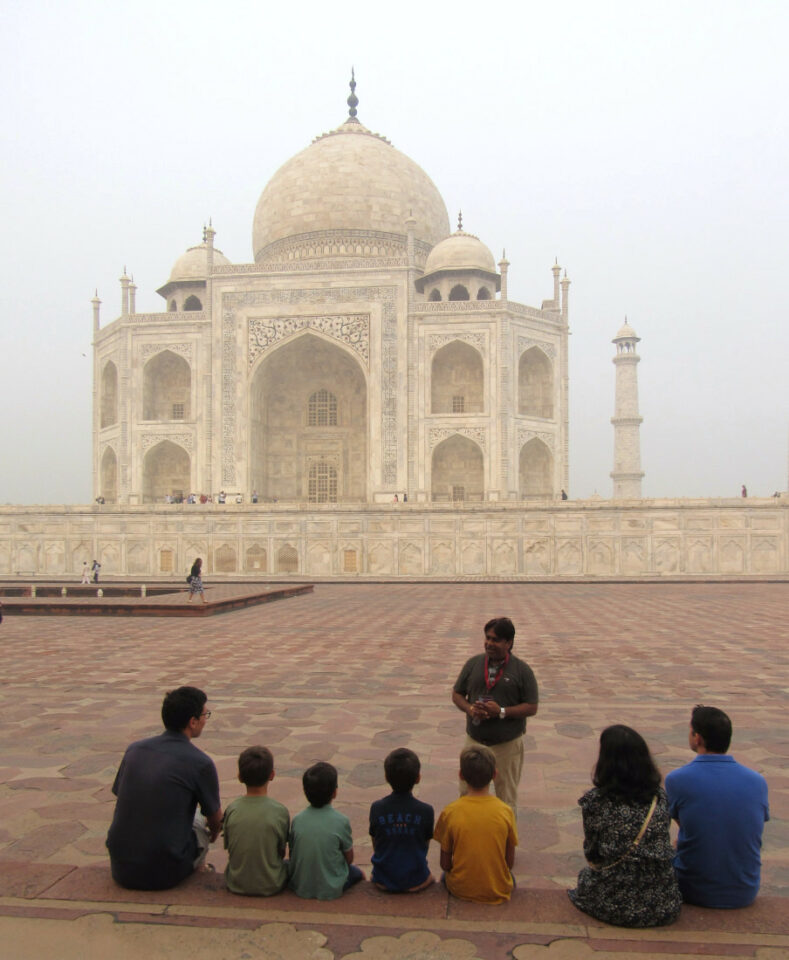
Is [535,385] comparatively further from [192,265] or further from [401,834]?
[401,834]

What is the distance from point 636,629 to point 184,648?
4.90 meters

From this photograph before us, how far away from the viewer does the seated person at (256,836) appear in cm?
259

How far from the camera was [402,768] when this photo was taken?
261 centimetres

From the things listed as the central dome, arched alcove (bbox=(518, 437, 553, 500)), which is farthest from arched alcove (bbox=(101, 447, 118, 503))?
arched alcove (bbox=(518, 437, 553, 500))

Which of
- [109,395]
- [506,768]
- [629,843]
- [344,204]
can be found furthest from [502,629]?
[344,204]

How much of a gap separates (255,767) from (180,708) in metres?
0.32

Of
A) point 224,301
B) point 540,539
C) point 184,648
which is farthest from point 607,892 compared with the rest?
point 224,301

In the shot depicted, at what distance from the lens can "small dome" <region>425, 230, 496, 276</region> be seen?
27.9 m

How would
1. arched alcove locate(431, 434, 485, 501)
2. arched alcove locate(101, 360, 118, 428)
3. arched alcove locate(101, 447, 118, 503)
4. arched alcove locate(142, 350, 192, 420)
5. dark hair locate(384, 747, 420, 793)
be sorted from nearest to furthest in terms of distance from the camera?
dark hair locate(384, 747, 420, 793) < arched alcove locate(431, 434, 485, 501) < arched alcove locate(142, 350, 192, 420) < arched alcove locate(101, 447, 118, 503) < arched alcove locate(101, 360, 118, 428)

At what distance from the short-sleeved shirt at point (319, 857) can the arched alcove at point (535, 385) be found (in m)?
25.7

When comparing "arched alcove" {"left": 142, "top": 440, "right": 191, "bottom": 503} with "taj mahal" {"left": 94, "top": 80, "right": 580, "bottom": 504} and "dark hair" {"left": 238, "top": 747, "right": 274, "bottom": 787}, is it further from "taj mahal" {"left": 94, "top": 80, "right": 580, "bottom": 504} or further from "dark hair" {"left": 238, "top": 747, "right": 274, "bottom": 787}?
"dark hair" {"left": 238, "top": 747, "right": 274, "bottom": 787}

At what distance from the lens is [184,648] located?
816cm

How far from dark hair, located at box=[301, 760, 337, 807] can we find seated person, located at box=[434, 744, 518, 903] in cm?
36

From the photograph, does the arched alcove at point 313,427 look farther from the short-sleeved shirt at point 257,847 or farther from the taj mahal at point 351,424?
the short-sleeved shirt at point 257,847
